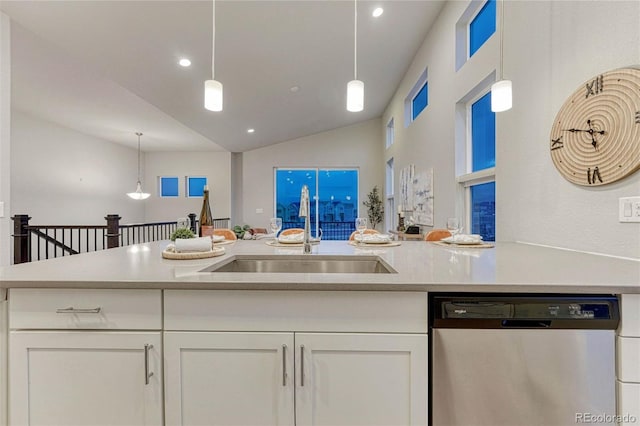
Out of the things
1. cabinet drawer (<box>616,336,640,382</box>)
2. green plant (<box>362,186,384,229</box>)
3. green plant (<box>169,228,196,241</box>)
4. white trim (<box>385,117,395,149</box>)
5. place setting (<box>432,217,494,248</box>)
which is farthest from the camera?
green plant (<box>362,186,384,229</box>)

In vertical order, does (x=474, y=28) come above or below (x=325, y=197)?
above

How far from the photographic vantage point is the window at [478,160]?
273cm

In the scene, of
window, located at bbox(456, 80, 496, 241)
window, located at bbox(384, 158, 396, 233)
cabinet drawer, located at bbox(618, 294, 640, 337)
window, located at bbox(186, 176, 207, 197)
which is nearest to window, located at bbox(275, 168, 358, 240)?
window, located at bbox(384, 158, 396, 233)

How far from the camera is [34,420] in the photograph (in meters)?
1.06

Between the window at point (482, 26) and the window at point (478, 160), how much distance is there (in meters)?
0.45

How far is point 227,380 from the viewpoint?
1052mm

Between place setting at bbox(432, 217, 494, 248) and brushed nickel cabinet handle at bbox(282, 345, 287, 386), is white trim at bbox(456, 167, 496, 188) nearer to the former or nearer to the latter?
place setting at bbox(432, 217, 494, 248)

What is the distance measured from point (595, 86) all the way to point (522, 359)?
1353 millimetres

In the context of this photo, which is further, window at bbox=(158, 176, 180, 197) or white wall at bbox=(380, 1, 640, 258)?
window at bbox=(158, 176, 180, 197)

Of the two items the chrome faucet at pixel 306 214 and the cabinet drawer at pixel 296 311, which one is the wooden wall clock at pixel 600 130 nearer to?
the cabinet drawer at pixel 296 311

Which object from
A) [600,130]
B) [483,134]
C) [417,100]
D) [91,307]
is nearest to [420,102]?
[417,100]

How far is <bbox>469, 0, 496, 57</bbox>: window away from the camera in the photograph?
8.75 ft

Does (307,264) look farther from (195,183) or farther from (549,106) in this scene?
Answer: (195,183)

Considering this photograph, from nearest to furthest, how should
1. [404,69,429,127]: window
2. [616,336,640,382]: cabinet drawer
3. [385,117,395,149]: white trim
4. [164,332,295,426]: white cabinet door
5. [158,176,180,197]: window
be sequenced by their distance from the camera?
[616,336,640,382]: cabinet drawer < [164,332,295,426]: white cabinet door < [404,69,429,127]: window < [385,117,395,149]: white trim < [158,176,180,197]: window
